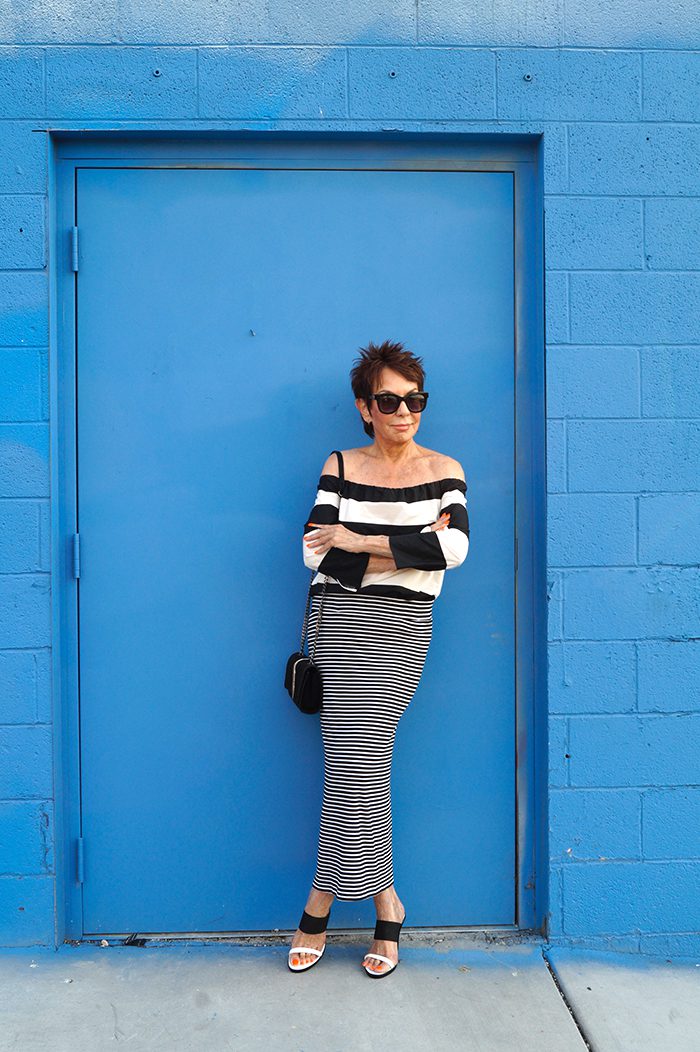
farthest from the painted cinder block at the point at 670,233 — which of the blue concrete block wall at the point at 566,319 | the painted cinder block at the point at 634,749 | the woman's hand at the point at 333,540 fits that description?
the painted cinder block at the point at 634,749

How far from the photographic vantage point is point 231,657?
331 cm

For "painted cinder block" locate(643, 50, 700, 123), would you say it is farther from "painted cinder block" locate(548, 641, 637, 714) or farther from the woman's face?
"painted cinder block" locate(548, 641, 637, 714)

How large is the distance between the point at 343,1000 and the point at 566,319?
2409mm

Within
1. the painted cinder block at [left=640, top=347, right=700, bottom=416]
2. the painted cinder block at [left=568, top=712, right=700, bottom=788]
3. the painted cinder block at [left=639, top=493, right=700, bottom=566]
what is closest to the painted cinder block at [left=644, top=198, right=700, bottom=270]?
the painted cinder block at [left=640, top=347, right=700, bottom=416]

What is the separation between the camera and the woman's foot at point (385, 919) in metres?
3.02

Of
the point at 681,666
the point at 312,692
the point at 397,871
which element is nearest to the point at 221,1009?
the point at 397,871

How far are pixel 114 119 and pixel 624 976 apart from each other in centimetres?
345

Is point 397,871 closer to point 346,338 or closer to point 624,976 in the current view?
point 624,976

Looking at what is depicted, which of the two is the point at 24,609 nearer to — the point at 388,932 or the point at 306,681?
the point at 306,681

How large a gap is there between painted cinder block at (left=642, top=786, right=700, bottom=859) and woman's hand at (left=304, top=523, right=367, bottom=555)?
141 centimetres

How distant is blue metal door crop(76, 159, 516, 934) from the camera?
3273mm

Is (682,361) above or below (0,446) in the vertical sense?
above

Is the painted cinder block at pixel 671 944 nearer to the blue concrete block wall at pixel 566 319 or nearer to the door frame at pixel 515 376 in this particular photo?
the blue concrete block wall at pixel 566 319

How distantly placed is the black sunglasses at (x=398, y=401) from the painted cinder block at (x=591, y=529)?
2.04 ft
